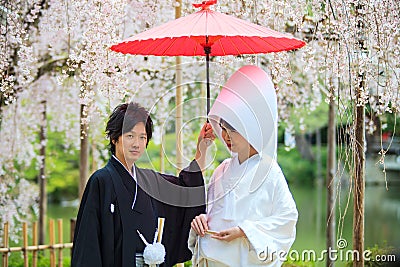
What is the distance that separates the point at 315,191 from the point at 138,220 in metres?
12.7

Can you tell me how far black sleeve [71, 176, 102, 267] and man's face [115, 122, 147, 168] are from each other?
0.22 metres

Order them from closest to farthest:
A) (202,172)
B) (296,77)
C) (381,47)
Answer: (202,172) → (381,47) → (296,77)

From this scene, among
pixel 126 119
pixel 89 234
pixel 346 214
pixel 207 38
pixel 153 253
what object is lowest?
pixel 346 214

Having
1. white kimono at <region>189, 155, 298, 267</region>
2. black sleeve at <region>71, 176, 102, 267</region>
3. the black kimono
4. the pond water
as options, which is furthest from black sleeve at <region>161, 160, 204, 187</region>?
the pond water

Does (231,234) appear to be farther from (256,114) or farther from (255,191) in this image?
(256,114)

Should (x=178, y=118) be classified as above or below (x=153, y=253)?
above

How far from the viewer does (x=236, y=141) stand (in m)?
3.16

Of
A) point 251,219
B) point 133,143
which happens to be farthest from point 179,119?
point 251,219

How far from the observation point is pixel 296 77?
7.39 meters

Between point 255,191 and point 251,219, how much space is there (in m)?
0.14

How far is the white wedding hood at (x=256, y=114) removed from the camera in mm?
3104

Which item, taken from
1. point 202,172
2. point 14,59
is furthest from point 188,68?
point 202,172

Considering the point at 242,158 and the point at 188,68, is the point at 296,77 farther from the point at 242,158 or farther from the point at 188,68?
the point at 242,158

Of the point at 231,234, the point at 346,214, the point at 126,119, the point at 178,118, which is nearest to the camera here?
the point at 231,234
